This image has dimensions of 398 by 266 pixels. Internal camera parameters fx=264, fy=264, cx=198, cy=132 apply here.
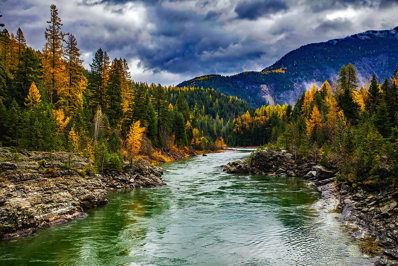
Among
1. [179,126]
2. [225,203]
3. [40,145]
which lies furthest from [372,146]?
[179,126]

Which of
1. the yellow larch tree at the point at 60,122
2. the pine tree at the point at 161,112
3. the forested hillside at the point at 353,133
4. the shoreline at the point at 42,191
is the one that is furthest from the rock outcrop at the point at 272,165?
the pine tree at the point at 161,112

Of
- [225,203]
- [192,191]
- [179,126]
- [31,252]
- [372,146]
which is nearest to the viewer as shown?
[31,252]

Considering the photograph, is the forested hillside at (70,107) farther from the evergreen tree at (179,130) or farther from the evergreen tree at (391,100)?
the evergreen tree at (391,100)

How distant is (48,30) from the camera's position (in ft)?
140

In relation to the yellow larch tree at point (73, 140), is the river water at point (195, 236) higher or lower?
lower

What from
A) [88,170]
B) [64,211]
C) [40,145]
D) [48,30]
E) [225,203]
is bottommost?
[225,203]

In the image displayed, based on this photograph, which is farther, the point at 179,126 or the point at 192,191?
the point at 179,126

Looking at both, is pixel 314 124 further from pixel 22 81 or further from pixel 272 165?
pixel 22 81

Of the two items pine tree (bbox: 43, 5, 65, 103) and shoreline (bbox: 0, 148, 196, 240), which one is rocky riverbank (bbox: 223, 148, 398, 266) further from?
pine tree (bbox: 43, 5, 65, 103)

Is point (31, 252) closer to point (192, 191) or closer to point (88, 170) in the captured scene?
point (88, 170)

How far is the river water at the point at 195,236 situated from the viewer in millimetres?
15797

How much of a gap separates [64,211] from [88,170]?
26.1ft

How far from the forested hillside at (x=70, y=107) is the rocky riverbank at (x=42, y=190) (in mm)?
4082

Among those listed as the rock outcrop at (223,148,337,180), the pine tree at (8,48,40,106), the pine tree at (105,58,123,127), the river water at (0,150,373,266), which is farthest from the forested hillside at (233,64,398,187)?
the pine tree at (8,48,40,106)
